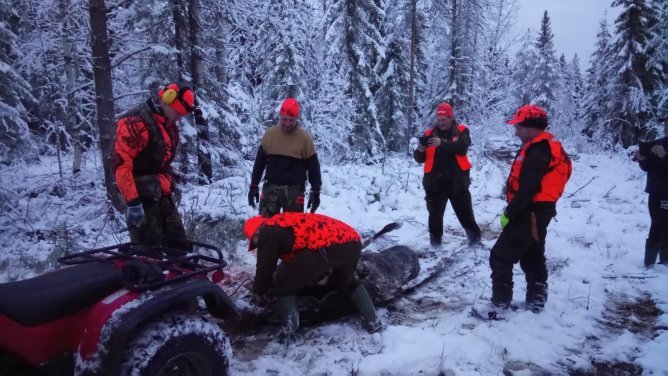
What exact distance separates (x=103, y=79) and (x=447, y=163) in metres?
5.97

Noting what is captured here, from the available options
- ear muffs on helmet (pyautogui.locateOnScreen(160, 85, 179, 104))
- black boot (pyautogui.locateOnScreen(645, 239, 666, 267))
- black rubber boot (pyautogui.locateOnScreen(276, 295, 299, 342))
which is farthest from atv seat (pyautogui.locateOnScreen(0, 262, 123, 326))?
black boot (pyautogui.locateOnScreen(645, 239, 666, 267))

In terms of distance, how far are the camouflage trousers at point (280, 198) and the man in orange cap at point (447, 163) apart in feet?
7.25

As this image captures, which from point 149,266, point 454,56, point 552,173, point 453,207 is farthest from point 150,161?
point 454,56

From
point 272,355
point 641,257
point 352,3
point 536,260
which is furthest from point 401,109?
point 272,355

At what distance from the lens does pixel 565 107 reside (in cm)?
4288

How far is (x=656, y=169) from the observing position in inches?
249

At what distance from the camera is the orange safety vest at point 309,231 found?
12.9 feet

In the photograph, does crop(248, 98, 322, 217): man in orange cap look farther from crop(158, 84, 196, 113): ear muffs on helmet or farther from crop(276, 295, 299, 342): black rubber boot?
crop(276, 295, 299, 342): black rubber boot

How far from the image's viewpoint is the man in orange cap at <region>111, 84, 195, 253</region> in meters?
4.01

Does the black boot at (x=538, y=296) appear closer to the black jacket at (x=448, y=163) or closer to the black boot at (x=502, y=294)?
the black boot at (x=502, y=294)

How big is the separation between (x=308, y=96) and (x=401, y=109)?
9248 mm

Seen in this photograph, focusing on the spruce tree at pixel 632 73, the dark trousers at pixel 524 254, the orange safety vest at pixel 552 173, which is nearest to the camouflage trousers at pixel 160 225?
the dark trousers at pixel 524 254

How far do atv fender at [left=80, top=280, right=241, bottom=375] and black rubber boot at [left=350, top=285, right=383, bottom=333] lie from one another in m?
1.52

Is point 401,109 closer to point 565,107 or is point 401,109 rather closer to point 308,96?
point 308,96
